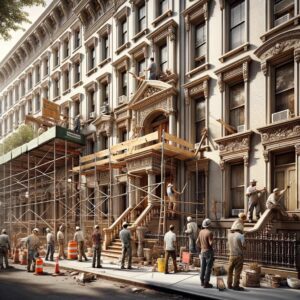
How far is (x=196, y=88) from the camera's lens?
58.6 feet

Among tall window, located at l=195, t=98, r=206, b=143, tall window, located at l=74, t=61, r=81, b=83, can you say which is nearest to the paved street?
tall window, located at l=195, t=98, r=206, b=143

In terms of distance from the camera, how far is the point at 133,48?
21.9 m

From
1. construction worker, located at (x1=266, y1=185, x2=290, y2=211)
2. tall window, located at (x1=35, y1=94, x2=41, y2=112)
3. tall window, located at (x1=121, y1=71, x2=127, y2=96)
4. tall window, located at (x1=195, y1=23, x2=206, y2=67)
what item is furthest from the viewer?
tall window, located at (x1=35, y1=94, x2=41, y2=112)

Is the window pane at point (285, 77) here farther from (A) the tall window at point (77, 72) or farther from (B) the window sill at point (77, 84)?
(A) the tall window at point (77, 72)

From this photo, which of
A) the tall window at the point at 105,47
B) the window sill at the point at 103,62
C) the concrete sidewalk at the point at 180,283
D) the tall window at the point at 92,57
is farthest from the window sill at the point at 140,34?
the concrete sidewalk at the point at 180,283

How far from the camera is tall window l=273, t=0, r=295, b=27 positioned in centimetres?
1429

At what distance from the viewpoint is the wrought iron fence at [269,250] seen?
11000mm

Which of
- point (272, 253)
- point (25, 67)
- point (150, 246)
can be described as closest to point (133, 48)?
point (150, 246)

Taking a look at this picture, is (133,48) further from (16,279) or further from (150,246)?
(16,279)

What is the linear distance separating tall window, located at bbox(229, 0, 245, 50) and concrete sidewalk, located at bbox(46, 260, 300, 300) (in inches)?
399

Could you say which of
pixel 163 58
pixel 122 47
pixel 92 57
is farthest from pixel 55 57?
pixel 163 58

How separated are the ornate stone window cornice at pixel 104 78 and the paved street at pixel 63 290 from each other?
14.3 meters

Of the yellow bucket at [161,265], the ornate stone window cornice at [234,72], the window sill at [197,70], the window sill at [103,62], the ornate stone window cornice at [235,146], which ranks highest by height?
the window sill at [103,62]

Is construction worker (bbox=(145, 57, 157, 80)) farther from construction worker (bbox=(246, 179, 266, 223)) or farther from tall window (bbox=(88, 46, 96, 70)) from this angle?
construction worker (bbox=(246, 179, 266, 223))
